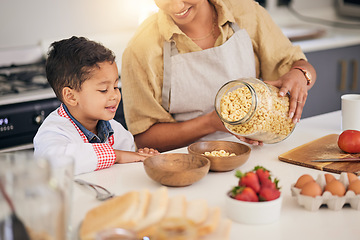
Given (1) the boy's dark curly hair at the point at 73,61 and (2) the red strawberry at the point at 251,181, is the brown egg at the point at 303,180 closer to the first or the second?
(2) the red strawberry at the point at 251,181

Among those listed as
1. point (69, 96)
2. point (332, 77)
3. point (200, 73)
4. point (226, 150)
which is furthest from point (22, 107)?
point (332, 77)

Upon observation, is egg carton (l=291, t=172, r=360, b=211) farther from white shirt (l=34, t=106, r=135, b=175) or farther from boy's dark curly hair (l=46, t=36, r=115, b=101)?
boy's dark curly hair (l=46, t=36, r=115, b=101)

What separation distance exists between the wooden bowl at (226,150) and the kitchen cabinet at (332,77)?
1.98 m

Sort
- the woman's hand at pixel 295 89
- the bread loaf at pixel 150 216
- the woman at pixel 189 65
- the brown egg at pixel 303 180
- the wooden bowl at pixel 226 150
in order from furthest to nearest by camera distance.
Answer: the woman at pixel 189 65 → the woman's hand at pixel 295 89 → the wooden bowl at pixel 226 150 → the brown egg at pixel 303 180 → the bread loaf at pixel 150 216

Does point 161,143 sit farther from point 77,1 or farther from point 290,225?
point 77,1

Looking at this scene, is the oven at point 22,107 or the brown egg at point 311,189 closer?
the brown egg at point 311,189

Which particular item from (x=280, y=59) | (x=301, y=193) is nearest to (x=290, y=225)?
(x=301, y=193)

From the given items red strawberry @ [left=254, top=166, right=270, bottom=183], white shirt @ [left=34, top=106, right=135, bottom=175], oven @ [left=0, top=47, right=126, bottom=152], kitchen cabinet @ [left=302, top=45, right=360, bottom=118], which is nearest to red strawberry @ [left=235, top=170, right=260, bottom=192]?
red strawberry @ [left=254, top=166, right=270, bottom=183]

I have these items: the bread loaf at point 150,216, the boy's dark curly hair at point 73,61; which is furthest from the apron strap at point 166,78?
the bread loaf at point 150,216

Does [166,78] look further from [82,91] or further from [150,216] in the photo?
[150,216]

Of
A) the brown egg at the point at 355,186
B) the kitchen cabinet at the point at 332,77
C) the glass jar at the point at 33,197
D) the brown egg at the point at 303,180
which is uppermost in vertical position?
the glass jar at the point at 33,197

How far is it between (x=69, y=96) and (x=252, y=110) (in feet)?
1.93

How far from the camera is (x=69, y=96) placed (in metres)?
1.60

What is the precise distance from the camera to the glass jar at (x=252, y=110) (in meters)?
1.36
